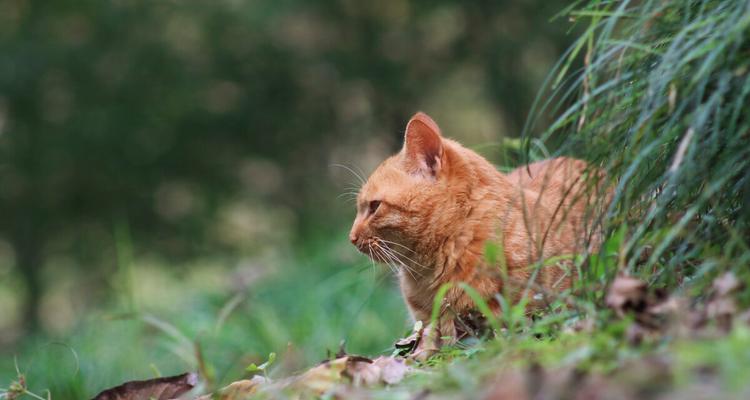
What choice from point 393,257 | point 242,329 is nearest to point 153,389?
point 393,257

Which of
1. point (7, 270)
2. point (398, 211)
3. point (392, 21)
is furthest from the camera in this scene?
point (7, 270)

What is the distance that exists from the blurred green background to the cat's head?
3049 mm

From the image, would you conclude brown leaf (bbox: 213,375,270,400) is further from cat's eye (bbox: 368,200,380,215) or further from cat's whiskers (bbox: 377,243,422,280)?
cat's eye (bbox: 368,200,380,215)

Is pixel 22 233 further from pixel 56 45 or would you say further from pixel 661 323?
pixel 661 323

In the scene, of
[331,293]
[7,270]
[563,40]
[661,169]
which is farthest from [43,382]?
[7,270]

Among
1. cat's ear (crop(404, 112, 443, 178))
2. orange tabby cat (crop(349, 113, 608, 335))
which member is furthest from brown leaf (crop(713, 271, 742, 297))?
cat's ear (crop(404, 112, 443, 178))

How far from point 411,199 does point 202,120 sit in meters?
4.63

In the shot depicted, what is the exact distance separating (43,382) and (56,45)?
427 cm

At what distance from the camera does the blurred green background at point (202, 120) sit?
6.79 meters

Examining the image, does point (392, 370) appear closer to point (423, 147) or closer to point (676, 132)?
point (676, 132)

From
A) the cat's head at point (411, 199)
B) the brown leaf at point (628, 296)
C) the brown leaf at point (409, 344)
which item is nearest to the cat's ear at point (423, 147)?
the cat's head at point (411, 199)

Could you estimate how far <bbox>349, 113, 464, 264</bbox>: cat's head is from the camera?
3.06 m

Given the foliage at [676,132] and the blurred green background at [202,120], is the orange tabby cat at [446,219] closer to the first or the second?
the foliage at [676,132]

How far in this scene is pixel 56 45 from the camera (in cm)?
751
